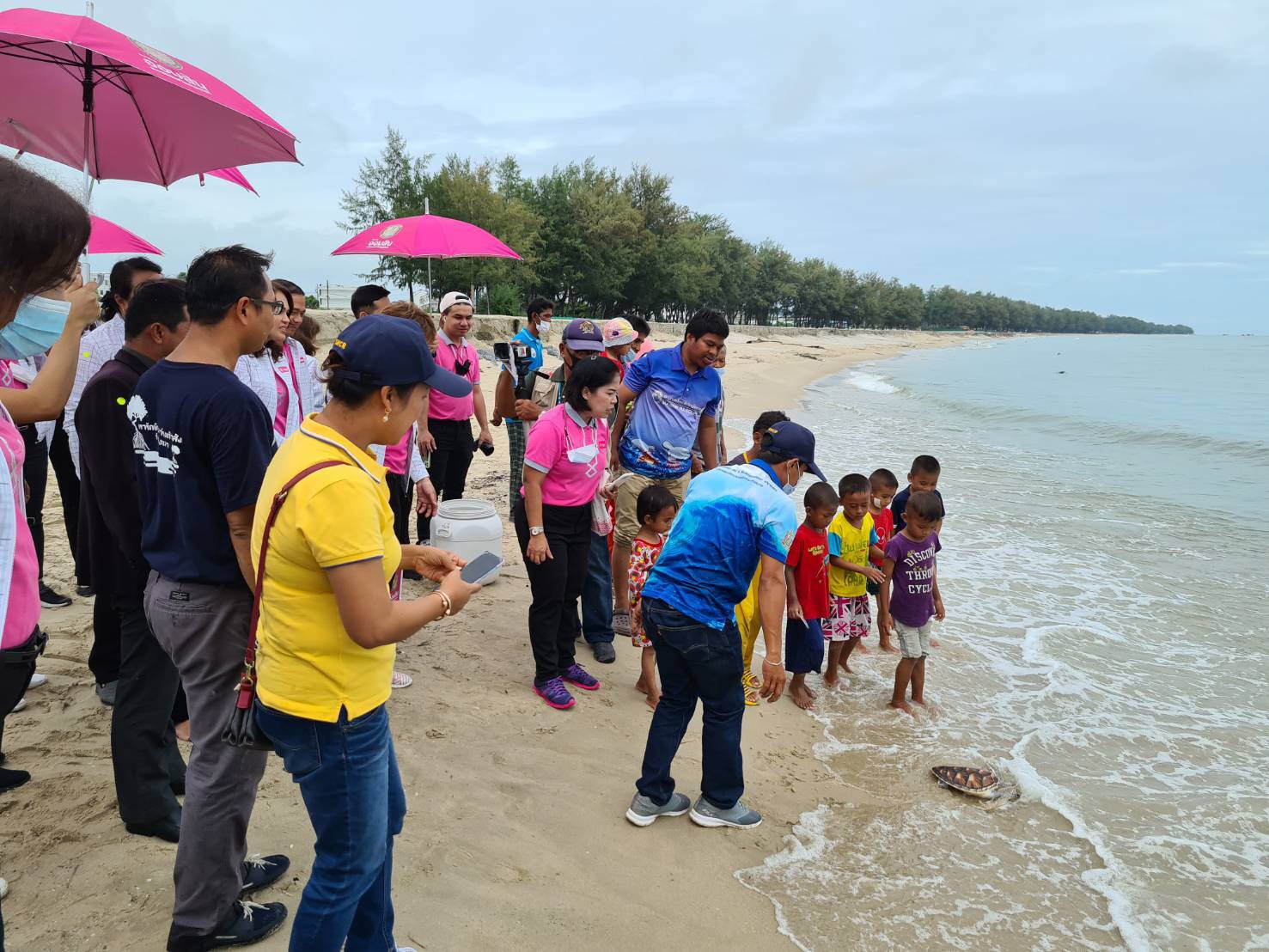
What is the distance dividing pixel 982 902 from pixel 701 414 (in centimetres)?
316

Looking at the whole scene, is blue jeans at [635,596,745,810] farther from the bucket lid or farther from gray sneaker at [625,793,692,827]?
the bucket lid

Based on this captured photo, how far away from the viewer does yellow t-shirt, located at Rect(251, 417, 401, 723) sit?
1595mm

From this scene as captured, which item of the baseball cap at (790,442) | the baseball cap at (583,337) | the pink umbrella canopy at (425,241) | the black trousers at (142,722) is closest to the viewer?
the black trousers at (142,722)

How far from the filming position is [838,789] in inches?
152

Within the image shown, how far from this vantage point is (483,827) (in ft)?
9.95

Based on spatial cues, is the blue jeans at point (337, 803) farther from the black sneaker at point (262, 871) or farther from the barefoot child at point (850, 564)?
the barefoot child at point (850, 564)

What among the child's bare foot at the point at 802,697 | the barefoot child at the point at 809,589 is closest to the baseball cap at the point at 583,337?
the barefoot child at the point at 809,589

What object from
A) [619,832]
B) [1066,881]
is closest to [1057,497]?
[1066,881]

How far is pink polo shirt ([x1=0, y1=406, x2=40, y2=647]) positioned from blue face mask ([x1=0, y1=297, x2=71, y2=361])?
0.19 meters

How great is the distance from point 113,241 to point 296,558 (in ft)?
24.7

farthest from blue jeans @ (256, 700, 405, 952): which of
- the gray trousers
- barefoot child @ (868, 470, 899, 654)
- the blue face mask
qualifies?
barefoot child @ (868, 470, 899, 654)

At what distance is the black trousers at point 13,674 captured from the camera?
1.52 metres

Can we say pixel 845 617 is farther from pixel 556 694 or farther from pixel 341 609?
pixel 341 609

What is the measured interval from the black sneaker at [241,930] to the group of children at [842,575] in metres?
2.30
